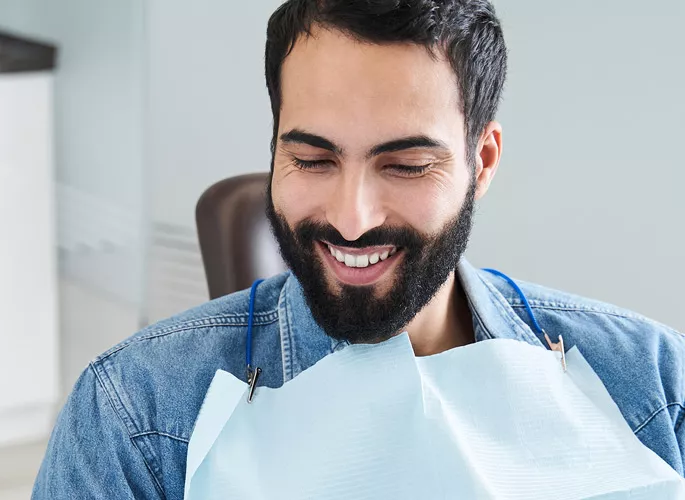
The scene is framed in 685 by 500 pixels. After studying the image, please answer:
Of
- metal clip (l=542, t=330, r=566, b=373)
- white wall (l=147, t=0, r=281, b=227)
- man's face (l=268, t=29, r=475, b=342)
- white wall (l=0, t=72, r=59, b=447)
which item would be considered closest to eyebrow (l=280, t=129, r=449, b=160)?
man's face (l=268, t=29, r=475, b=342)

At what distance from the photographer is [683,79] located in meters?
1.74

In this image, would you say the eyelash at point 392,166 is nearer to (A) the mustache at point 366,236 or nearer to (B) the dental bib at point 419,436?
(A) the mustache at point 366,236

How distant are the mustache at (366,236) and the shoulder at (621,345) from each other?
272 millimetres

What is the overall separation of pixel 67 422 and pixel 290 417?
21cm

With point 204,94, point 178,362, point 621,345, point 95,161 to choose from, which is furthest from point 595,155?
point 95,161

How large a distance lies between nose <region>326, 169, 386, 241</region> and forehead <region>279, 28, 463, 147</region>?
36 mm

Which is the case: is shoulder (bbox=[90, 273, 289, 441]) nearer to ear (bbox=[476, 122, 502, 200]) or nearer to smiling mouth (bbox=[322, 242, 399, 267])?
smiling mouth (bbox=[322, 242, 399, 267])

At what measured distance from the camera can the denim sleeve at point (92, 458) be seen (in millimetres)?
1027

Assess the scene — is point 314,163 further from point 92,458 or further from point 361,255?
point 92,458

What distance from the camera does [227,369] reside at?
3.66 ft

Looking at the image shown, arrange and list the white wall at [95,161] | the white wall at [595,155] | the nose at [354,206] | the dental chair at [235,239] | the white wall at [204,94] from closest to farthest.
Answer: the nose at [354,206]
the dental chair at [235,239]
the white wall at [595,155]
the white wall at [204,94]
the white wall at [95,161]

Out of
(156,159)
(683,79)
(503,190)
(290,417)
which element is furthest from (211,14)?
(290,417)

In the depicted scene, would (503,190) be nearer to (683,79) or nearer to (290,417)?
(683,79)

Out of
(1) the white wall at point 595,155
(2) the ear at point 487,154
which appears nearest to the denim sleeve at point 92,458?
(2) the ear at point 487,154
